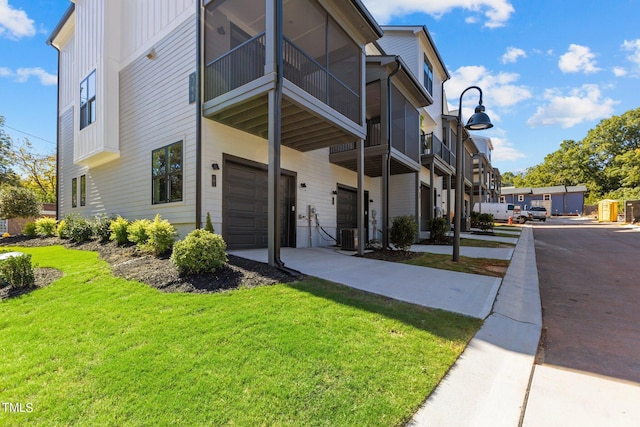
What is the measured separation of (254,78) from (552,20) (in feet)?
39.8

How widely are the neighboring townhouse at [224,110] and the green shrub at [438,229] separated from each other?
4.71 m

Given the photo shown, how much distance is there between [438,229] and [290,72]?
949 cm

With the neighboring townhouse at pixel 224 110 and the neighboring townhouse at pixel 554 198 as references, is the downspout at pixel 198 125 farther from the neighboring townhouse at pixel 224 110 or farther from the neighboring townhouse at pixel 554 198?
the neighboring townhouse at pixel 554 198

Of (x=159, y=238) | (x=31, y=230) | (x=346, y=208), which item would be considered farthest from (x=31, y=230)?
(x=346, y=208)

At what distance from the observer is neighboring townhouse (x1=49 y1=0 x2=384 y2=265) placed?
6.91 metres

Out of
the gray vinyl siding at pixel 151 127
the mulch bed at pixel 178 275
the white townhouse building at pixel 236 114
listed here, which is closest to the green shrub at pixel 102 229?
the gray vinyl siding at pixel 151 127

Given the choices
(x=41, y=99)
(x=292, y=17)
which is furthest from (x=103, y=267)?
(x=41, y=99)

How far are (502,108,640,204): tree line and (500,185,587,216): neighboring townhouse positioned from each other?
148 centimetres

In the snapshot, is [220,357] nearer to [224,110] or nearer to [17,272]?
[17,272]

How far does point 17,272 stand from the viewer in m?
Result: 4.64

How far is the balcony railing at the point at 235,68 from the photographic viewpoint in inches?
262

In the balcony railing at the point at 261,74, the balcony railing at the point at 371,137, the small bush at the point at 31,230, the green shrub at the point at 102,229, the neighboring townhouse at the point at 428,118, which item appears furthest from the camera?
the neighboring townhouse at the point at 428,118

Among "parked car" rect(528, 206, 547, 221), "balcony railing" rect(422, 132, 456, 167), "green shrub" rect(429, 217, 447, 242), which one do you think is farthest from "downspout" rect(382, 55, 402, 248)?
"parked car" rect(528, 206, 547, 221)

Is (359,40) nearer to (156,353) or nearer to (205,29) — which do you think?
(205,29)
